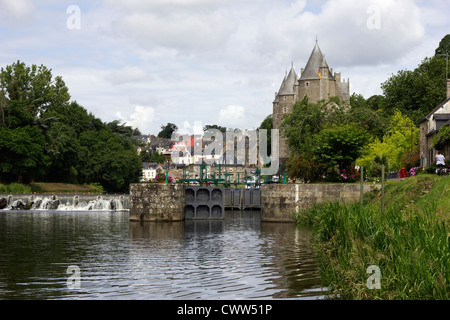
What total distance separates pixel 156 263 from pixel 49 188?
191 ft

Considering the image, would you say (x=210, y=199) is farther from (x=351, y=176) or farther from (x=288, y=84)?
(x=288, y=84)

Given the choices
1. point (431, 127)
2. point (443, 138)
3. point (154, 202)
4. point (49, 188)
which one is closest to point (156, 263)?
point (154, 202)

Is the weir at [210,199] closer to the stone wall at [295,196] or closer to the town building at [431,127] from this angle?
the stone wall at [295,196]

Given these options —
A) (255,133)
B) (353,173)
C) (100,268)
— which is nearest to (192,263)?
(100,268)

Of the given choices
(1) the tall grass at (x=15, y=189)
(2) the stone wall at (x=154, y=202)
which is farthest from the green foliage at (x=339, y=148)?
(1) the tall grass at (x=15, y=189)

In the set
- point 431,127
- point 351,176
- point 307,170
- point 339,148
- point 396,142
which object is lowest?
point 351,176

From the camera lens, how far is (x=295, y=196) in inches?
1538

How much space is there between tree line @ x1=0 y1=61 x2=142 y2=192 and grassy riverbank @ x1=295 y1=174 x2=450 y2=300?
190 feet

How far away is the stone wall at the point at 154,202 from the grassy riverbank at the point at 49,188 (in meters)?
30.2

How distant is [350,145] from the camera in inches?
1758

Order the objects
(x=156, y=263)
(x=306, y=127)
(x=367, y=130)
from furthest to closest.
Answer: (x=367, y=130) → (x=306, y=127) → (x=156, y=263)

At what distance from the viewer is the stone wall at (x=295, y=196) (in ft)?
125
